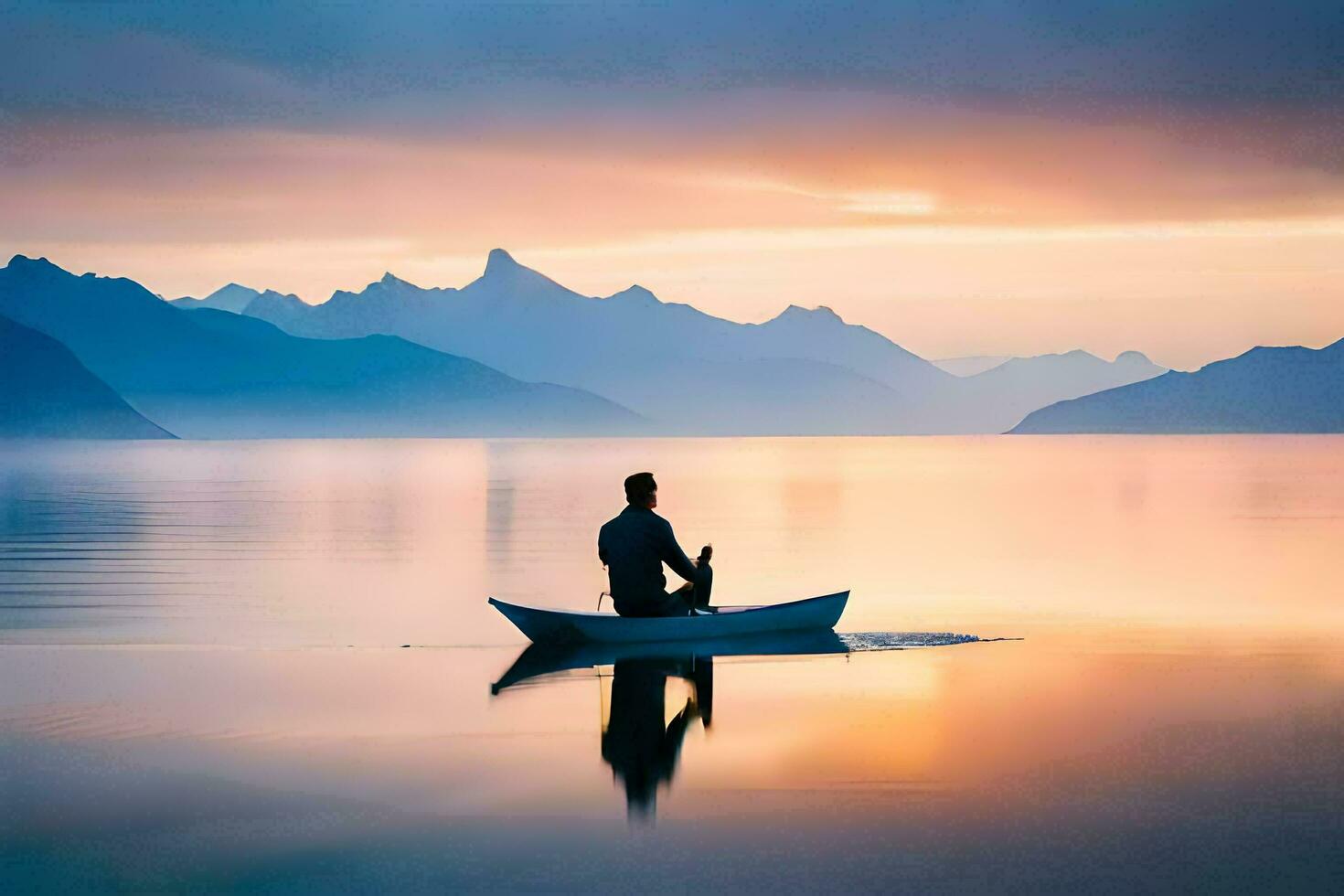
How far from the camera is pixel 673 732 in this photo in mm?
13445

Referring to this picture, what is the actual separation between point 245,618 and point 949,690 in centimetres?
1182

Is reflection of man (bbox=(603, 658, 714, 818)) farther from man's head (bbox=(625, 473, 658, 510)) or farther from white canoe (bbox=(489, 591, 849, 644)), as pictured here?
man's head (bbox=(625, 473, 658, 510))

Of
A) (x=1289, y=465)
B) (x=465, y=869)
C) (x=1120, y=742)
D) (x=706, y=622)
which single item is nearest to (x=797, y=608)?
(x=706, y=622)

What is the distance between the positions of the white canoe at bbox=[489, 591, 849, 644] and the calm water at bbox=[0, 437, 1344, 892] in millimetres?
609

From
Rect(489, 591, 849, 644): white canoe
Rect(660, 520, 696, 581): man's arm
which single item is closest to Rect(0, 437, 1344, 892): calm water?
Rect(489, 591, 849, 644): white canoe

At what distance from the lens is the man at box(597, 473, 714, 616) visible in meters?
18.1

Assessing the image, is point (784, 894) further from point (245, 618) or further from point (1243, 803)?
point (245, 618)

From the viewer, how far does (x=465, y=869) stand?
30.3ft

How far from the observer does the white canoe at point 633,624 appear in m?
18.8

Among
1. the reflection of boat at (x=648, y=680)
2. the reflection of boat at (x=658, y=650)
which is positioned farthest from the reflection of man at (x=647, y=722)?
the reflection of boat at (x=658, y=650)

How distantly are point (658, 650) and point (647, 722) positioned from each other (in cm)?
479

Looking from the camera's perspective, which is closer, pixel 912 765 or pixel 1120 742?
pixel 912 765

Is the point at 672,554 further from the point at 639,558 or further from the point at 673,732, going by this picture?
the point at 673,732

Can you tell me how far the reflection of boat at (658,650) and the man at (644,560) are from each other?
437 millimetres
